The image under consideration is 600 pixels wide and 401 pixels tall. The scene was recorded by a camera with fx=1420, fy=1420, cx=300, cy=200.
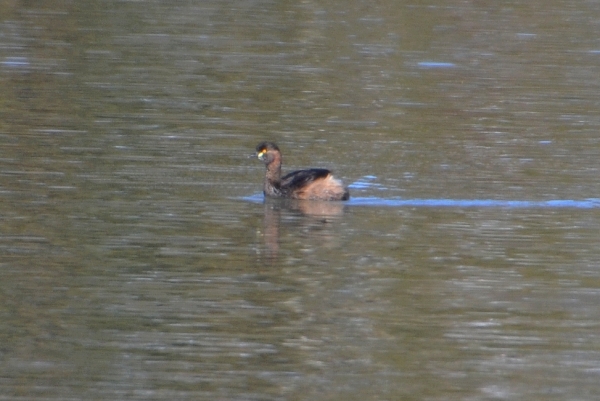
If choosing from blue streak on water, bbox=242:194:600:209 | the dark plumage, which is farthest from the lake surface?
the dark plumage

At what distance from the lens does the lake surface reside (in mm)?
8422

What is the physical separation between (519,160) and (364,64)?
752 cm

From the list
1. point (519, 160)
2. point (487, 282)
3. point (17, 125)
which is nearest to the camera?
point (487, 282)

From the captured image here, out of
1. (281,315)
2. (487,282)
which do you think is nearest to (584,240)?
(487,282)

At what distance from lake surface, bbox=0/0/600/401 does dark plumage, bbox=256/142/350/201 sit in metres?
0.16

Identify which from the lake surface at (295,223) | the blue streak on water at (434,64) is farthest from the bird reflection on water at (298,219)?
the blue streak on water at (434,64)

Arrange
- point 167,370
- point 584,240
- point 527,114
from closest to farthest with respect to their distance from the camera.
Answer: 1. point 167,370
2. point 584,240
3. point 527,114

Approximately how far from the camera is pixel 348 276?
1038cm

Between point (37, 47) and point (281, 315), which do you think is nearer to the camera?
point (281, 315)

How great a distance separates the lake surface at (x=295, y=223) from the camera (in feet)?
27.6

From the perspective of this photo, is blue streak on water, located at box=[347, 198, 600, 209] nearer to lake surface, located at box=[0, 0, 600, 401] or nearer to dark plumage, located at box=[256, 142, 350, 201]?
lake surface, located at box=[0, 0, 600, 401]

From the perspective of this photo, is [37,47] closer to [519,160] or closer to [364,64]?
[364,64]

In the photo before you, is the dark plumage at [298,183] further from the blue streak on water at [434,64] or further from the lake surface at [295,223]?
the blue streak on water at [434,64]

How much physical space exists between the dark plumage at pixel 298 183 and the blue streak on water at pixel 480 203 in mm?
190
